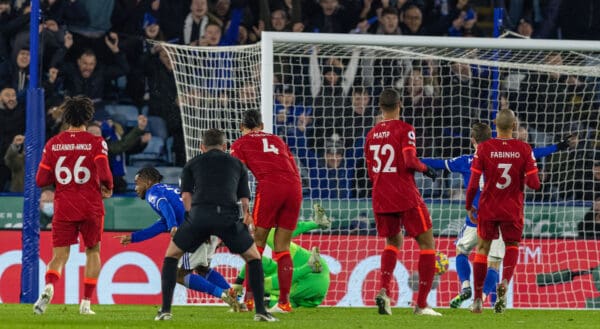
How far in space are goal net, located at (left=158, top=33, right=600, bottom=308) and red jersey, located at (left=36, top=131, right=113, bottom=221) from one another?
2.90m

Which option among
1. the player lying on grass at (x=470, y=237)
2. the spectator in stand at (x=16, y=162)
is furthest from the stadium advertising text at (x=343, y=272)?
the player lying on grass at (x=470, y=237)

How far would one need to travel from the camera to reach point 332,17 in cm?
1861

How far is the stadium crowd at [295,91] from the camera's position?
1642cm

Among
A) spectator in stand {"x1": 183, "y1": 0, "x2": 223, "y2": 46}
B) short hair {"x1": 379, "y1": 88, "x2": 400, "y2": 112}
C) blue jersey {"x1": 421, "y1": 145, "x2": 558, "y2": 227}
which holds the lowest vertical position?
blue jersey {"x1": 421, "y1": 145, "x2": 558, "y2": 227}

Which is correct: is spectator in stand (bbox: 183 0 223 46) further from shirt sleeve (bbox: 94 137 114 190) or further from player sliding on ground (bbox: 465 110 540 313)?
shirt sleeve (bbox: 94 137 114 190)

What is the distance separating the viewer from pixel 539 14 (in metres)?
20.0

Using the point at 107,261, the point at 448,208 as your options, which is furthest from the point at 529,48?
the point at 107,261

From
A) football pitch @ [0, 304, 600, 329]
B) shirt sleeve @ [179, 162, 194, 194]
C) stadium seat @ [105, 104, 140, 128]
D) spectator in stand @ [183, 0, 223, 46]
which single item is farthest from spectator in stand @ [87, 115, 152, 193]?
shirt sleeve @ [179, 162, 194, 194]

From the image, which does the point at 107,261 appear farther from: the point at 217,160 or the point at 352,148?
the point at 217,160

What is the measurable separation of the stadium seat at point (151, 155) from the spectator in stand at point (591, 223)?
555 cm

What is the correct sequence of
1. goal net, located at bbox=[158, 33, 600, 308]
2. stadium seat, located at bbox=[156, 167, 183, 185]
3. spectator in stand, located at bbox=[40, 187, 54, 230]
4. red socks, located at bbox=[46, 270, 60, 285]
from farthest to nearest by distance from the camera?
stadium seat, located at bbox=[156, 167, 183, 185], goal net, located at bbox=[158, 33, 600, 308], spectator in stand, located at bbox=[40, 187, 54, 230], red socks, located at bbox=[46, 270, 60, 285]

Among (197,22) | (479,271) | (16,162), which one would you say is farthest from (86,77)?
(479,271)

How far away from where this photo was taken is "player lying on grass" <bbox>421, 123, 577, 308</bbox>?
12.5 meters

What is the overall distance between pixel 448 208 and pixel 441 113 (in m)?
2.03
